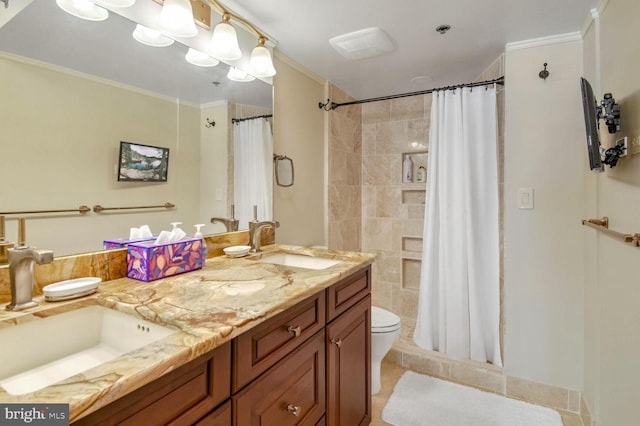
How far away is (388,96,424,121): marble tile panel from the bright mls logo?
300cm

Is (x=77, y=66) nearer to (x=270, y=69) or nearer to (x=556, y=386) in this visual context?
(x=270, y=69)

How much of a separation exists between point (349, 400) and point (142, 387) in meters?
1.06

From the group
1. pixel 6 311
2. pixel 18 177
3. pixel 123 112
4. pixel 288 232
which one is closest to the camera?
pixel 6 311

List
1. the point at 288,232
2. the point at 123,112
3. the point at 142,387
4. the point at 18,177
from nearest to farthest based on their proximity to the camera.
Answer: the point at 142,387 → the point at 18,177 → the point at 123,112 → the point at 288,232

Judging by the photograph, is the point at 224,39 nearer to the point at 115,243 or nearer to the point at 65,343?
the point at 115,243

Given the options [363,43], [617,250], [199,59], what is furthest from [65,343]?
[617,250]

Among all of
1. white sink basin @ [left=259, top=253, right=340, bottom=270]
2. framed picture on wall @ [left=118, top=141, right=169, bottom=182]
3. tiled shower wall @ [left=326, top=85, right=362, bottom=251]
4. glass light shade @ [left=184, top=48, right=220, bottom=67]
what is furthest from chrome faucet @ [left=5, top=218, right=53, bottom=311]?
tiled shower wall @ [left=326, top=85, right=362, bottom=251]

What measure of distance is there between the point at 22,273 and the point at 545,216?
7.75ft

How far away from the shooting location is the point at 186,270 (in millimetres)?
1285

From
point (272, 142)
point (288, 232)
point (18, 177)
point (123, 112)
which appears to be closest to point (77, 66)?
point (123, 112)

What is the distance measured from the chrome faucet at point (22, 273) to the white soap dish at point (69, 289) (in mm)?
40

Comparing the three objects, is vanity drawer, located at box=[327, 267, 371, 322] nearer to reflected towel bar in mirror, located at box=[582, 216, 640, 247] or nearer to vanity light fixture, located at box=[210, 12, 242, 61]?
reflected towel bar in mirror, located at box=[582, 216, 640, 247]

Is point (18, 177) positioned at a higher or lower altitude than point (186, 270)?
higher

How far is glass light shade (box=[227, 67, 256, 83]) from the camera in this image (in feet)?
5.52
